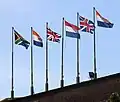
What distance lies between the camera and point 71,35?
60469 millimetres

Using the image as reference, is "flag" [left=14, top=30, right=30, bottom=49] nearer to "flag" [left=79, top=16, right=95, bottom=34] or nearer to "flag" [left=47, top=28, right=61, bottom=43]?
"flag" [left=47, top=28, right=61, bottom=43]

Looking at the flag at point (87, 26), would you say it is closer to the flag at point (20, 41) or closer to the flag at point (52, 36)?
the flag at point (52, 36)

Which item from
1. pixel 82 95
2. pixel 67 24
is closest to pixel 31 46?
pixel 67 24

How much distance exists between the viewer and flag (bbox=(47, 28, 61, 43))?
61.3m

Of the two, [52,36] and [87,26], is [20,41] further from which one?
[87,26]

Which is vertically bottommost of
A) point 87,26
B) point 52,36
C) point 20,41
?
point 20,41

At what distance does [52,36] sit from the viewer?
62.1 m

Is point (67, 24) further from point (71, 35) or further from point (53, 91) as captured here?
point (53, 91)

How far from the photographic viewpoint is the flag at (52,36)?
6134 cm

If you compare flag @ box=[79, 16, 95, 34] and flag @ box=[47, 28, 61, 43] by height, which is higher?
flag @ box=[79, 16, 95, 34]

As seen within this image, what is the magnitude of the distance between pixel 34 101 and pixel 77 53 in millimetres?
7777

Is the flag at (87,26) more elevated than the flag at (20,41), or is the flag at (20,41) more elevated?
the flag at (87,26)

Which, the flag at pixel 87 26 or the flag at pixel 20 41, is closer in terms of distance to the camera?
the flag at pixel 87 26

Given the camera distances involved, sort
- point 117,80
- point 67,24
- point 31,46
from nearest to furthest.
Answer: point 117,80, point 67,24, point 31,46
